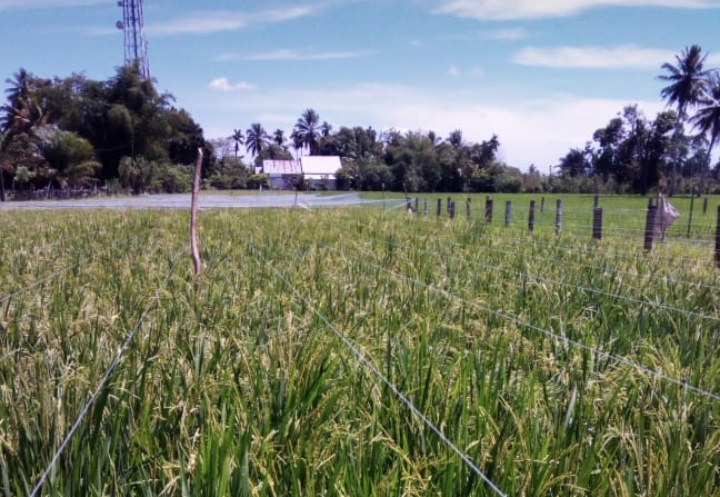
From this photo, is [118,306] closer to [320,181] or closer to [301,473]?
[301,473]

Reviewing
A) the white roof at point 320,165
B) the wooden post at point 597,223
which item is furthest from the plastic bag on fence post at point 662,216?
the white roof at point 320,165

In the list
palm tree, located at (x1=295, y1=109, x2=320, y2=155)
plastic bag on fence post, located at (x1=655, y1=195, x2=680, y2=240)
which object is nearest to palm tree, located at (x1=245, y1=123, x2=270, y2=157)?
palm tree, located at (x1=295, y1=109, x2=320, y2=155)

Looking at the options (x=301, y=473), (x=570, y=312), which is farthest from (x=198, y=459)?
(x=570, y=312)

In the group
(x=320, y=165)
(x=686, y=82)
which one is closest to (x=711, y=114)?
(x=686, y=82)

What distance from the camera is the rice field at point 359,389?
195cm

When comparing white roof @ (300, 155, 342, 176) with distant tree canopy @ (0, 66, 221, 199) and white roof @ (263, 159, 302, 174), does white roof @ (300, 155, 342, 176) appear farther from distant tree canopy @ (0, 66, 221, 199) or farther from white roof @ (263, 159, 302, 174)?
distant tree canopy @ (0, 66, 221, 199)

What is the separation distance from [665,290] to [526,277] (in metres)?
0.90

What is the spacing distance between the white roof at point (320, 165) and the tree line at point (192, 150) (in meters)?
3.08

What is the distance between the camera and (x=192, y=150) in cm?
7069

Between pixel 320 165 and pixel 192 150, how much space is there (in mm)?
24508

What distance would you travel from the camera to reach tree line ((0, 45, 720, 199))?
5009 centimetres

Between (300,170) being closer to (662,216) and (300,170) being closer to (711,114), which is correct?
(711,114)

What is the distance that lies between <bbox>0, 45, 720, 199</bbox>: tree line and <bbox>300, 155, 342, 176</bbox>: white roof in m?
3.08

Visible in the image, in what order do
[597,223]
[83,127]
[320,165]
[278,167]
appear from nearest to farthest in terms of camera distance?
[597,223] → [83,127] → [320,165] → [278,167]
